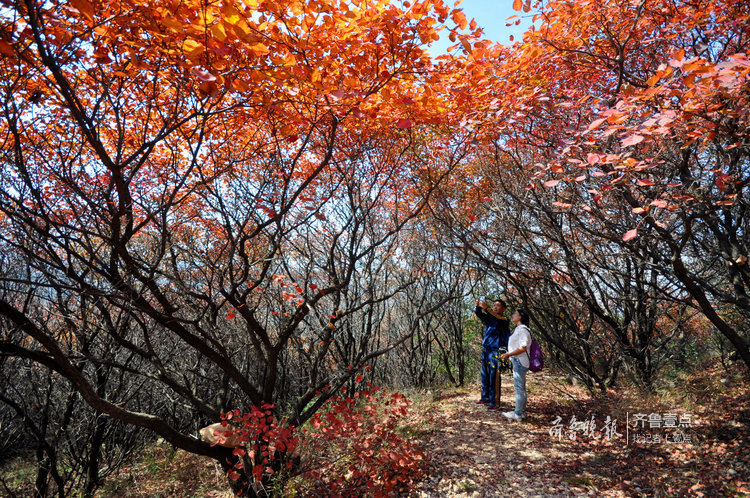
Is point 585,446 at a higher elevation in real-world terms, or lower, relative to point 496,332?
lower

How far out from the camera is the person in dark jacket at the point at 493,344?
5.64 m

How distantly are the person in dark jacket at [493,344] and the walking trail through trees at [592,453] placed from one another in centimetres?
33

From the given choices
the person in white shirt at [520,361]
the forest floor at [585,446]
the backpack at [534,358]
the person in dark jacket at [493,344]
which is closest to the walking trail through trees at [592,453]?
the forest floor at [585,446]

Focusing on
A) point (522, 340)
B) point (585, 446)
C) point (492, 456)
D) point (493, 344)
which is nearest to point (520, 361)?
point (522, 340)

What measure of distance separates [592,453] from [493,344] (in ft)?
5.96

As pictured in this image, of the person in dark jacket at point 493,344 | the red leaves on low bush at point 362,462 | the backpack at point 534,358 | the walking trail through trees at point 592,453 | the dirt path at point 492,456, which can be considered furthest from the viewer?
the person in dark jacket at point 493,344

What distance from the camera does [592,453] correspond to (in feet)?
14.1

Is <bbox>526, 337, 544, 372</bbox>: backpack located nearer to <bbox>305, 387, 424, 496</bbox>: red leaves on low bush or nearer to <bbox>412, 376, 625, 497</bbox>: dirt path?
<bbox>412, 376, 625, 497</bbox>: dirt path

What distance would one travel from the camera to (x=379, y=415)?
242 inches

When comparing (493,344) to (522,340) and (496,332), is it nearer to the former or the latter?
(496,332)

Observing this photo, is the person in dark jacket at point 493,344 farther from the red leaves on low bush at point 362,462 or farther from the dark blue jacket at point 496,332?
the red leaves on low bush at point 362,462

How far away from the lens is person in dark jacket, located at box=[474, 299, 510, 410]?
5.64 metres

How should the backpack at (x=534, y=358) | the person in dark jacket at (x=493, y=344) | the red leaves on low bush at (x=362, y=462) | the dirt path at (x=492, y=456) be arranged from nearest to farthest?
the dirt path at (x=492, y=456) → the red leaves on low bush at (x=362, y=462) → the backpack at (x=534, y=358) → the person in dark jacket at (x=493, y=344)

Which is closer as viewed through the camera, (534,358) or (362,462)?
(362,462)
